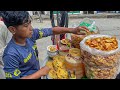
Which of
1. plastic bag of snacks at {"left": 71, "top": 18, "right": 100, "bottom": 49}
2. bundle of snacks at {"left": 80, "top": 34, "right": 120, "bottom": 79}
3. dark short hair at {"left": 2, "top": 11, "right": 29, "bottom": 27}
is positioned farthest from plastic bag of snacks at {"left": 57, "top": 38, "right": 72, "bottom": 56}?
dark short hair at {"left": 2, "top": 11, "right": 29, "bottom": 27}

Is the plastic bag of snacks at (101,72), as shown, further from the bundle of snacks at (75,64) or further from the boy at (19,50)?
the boy at (19,50)

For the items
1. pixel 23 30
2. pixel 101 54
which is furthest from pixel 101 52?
pixel 23 30

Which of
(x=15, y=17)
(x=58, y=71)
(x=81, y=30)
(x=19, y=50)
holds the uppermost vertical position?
(x=15, y=17)

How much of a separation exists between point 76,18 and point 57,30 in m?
6.09

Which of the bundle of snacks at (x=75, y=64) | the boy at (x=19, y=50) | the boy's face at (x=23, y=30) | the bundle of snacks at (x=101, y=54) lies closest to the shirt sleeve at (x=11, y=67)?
the boy at (x=19, y=50)

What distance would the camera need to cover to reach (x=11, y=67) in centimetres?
149

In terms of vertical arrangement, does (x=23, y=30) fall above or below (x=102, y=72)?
above

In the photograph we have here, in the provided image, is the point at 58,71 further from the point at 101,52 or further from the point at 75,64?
the point at 101,52

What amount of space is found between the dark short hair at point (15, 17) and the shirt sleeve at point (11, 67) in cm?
26

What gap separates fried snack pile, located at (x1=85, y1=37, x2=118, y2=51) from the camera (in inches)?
54.5

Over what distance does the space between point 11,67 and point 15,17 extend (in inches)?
14.6

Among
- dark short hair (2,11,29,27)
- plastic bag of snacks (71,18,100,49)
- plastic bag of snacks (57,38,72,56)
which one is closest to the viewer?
dark short hair (2,11,29,27)

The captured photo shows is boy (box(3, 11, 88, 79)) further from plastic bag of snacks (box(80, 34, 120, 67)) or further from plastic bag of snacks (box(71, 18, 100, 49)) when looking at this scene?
plastic bag of snacks (box(80, 34, 120, 67))
